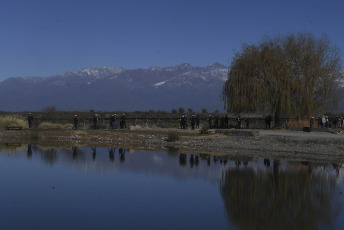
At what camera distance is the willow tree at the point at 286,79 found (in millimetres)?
46844

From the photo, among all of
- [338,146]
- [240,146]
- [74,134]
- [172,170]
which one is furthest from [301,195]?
[74,134]

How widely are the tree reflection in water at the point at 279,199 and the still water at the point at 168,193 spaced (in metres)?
0.03

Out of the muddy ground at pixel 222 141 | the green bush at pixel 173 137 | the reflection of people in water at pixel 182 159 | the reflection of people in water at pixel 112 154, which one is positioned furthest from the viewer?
the green bush at pixel 173 137

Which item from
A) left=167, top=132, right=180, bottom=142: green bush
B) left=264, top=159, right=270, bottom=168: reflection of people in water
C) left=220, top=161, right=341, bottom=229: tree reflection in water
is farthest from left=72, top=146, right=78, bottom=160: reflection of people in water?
left=264, top=159, right=270, bottom=168: reflection of people in water

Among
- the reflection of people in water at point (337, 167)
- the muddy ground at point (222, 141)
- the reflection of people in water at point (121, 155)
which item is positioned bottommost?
the reflection of people in water at point (337, 167)

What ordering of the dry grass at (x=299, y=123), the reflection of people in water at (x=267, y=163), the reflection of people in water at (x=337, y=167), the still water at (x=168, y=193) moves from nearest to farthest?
the still water at (x=168, y=193)
the reflection of people in water at (x=337, y=167)
the reflection of people in water at (x=267, y=163)
the dry grass at (x=299, y=123)

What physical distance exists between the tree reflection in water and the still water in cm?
3

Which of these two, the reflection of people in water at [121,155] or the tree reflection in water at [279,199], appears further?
the reflection of people in water at [121,155]

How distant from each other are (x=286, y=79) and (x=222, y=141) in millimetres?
11835

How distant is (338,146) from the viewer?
33406 millimetres

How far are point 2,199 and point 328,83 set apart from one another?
38.2m

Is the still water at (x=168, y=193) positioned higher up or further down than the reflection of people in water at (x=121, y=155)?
further down

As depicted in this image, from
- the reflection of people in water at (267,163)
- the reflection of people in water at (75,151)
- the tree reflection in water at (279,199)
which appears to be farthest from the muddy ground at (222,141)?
the tree reflection in water at (279,199)

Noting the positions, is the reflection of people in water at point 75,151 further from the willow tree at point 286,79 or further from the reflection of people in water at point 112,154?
the willow tree at point 286,79
